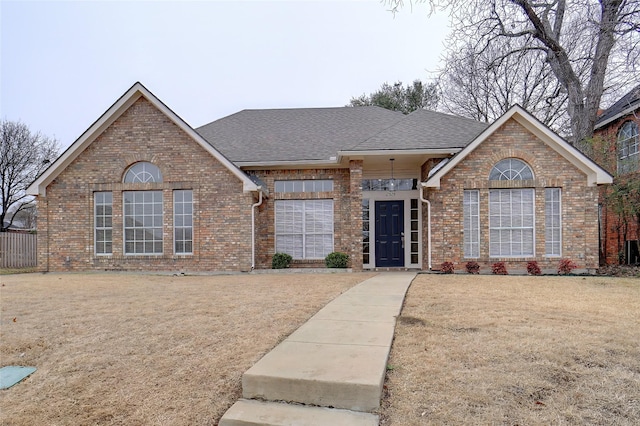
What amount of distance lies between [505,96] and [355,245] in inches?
760

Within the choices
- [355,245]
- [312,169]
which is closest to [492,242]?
[355,245]

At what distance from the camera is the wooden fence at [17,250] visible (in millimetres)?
16578

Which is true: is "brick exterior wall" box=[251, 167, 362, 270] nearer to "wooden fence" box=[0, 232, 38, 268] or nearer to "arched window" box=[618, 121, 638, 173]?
"arched window" box=[618, 121, 638, 173]

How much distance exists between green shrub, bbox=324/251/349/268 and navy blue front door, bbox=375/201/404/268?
1.43 meters

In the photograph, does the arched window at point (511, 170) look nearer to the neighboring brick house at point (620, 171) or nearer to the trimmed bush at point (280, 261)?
the neighboring brick house at point (620, 171)

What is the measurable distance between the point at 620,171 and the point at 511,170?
5.64 m

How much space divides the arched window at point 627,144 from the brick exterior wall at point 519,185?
3990 millimetres

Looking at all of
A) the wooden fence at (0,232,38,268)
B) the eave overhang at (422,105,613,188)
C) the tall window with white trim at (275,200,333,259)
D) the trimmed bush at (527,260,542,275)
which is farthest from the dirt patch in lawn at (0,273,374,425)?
the wooden fence at (0,232,38,268)

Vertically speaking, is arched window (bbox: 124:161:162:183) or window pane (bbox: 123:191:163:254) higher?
arched window (bbox: 124:161:162:183)

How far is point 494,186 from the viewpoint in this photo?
1120cm

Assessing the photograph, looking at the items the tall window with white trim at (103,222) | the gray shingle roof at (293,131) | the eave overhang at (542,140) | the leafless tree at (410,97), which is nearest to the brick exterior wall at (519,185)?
the eave overhang at (542,140)

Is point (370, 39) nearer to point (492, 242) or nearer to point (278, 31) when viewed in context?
point (278, 31)

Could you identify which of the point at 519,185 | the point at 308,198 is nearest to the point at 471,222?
the point at 519,185

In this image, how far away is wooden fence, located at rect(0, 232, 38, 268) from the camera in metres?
16.6
